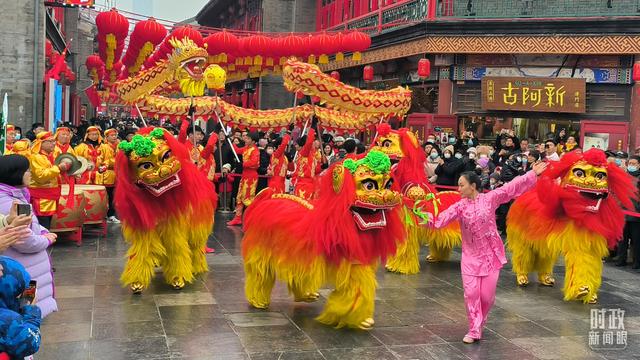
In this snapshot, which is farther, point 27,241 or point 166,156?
point 166,156

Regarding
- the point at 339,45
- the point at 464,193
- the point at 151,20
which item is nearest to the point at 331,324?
the point at 464,193

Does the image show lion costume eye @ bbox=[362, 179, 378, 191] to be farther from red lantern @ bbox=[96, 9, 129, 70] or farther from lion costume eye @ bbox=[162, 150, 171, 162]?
red lantern @ bbox=[96, 9, 129, 70]

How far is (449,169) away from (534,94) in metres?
6.81

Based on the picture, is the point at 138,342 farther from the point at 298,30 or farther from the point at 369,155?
the point at 298,30

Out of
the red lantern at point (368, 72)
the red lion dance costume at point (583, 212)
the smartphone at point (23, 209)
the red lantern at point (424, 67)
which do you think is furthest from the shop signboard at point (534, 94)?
the smartphone at point (23, 209)

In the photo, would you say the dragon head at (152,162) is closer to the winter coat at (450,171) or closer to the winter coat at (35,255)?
the winter coat at (35,255)

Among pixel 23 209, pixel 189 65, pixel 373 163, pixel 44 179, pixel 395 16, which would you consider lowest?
pixel 44 179

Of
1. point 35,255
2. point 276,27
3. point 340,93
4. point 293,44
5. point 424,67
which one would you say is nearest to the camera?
point 35,255

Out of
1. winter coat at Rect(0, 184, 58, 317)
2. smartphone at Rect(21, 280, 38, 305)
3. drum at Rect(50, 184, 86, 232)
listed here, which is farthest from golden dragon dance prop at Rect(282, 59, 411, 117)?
Answer: smartphone at Rect(21, 280, 38, 305)

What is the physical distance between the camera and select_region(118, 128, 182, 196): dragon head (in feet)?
21.1

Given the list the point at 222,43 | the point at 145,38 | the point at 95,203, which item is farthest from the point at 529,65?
the point at 95,203

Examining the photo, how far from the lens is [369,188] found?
554 cm

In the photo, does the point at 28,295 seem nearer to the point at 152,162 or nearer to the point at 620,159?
the point at 152,162

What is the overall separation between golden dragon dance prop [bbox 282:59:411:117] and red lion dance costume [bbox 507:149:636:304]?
476 centimetres
